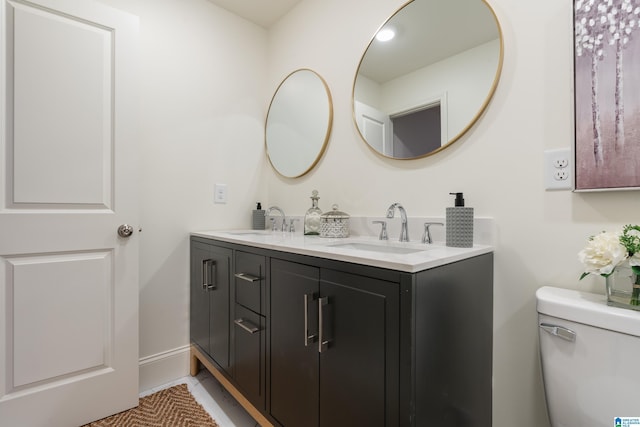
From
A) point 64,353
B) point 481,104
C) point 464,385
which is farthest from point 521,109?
point 64,353

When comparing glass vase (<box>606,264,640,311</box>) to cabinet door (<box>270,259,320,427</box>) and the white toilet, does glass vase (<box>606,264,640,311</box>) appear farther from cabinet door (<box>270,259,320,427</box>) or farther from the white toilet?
cabinet door (<box>270,259,320,427</box>)

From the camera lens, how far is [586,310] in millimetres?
758

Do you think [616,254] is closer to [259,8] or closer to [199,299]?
[199,299]

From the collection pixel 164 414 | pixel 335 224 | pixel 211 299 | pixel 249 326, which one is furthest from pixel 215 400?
pixel 335 224

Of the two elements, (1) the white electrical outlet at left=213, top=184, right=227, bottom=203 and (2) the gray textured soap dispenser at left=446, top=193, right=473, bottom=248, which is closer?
(2) the gray textured soap dispenser at left=446, top=193, right=473, bottom=248

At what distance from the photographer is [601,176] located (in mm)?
864

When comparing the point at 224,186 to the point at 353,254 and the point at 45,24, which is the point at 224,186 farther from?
the point at 353,254

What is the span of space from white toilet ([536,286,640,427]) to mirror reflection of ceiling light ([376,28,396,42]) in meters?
1.22

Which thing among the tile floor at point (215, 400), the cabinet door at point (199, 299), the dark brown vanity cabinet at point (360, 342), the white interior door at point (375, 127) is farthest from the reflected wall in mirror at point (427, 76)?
the tile floor at point (215, 400)

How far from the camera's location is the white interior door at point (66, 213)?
124 centimetres

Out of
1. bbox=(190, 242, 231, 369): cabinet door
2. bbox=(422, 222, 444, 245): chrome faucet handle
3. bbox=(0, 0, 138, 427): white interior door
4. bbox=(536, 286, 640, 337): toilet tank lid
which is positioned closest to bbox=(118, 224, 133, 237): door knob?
bbox=(0, 0, 138, 427): white interior door

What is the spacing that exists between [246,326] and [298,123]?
1249 millimetres

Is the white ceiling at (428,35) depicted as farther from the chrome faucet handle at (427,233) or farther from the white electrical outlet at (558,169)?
the chrome faucet handle at (427,233)

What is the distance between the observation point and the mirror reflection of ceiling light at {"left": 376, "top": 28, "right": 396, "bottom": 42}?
1.39 m
